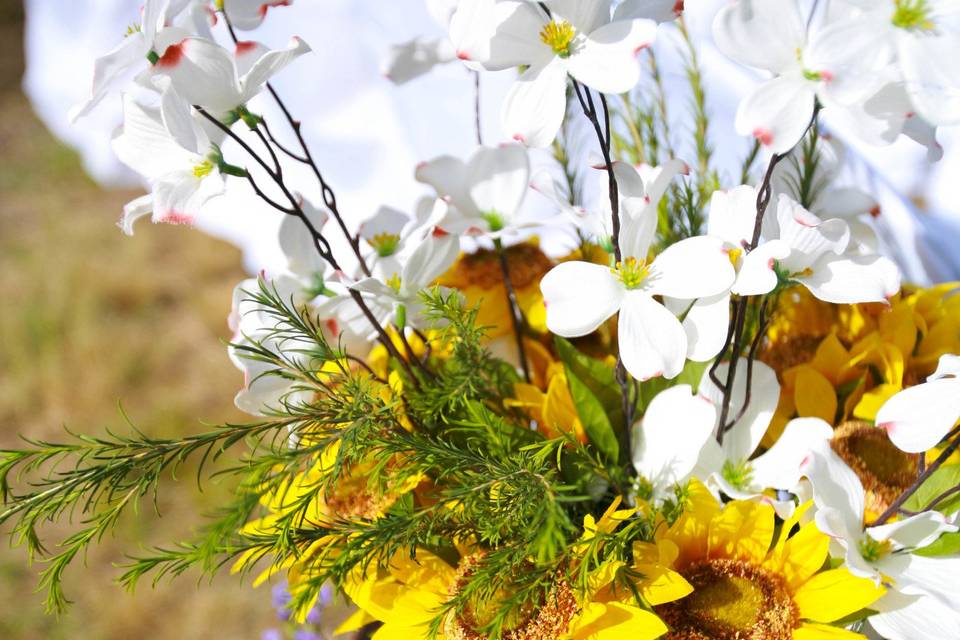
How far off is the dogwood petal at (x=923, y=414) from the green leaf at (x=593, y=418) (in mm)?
115

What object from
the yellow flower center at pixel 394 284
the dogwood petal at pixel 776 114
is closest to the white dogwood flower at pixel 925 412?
the dogwood petal at pixel 776 114

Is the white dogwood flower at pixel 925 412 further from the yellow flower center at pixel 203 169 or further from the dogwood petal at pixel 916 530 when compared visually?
the yellow flower center at pixel 203 169

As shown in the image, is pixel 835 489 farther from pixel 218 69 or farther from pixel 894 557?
pixel 218 69

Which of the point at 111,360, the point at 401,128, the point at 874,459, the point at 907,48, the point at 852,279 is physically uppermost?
the point at 907,48

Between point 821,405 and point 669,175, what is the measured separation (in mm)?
153

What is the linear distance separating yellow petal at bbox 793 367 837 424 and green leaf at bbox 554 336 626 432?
9 centimetres

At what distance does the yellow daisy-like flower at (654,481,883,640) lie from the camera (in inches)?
12.7

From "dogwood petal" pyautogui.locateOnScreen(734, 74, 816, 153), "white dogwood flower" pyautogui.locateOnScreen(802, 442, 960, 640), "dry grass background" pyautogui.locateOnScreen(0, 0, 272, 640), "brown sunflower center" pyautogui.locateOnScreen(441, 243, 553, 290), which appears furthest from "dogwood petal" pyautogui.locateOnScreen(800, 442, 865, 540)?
"dry grass background" pyautogui.locateOnScreen(0, 0, 272, 640)

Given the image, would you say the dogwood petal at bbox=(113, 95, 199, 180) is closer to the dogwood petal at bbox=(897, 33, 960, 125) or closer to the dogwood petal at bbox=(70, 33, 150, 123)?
the dogwood petal at bbox=(70, 33, 150, 123)

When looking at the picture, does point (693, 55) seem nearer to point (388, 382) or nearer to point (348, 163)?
point (388, 382)

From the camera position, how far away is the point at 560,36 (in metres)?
0.31

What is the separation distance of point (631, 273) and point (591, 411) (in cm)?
8

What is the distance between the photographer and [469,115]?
110 centimetres

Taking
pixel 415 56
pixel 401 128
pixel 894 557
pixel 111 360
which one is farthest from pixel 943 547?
pixel 111 360
